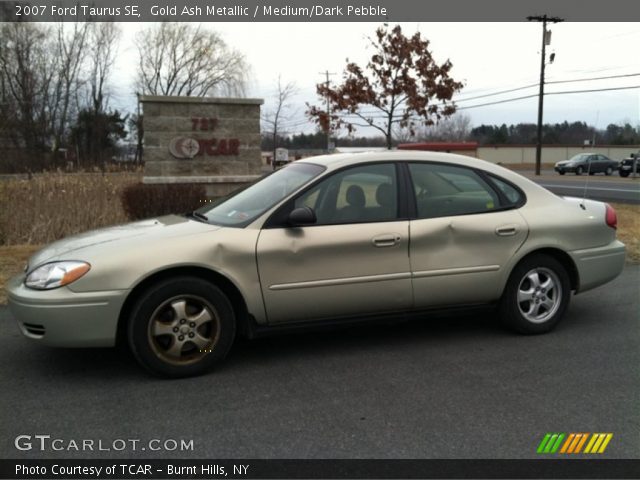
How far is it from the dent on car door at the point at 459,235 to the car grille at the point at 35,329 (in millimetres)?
2602

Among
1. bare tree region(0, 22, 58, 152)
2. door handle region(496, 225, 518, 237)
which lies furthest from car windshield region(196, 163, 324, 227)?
bare tree region(0, 22, 58, 152)

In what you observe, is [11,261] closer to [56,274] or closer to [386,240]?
[56,274]

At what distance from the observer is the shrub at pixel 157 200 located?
9.50m

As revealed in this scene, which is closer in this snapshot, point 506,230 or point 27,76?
point 506,230

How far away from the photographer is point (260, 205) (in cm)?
431

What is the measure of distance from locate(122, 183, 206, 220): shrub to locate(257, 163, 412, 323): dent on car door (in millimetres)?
5807

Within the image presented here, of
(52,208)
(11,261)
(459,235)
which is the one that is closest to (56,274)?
(459,235)

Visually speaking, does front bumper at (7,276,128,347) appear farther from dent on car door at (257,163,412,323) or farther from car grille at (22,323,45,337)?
dent on car door at (257,163,412,323)

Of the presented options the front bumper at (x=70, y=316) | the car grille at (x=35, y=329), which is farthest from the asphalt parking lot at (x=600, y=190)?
the car grille at (x=35, y=329)

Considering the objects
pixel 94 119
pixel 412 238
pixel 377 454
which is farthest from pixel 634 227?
pixel 94 119

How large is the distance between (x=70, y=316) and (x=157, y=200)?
618 cm

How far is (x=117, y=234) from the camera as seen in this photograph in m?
4.10

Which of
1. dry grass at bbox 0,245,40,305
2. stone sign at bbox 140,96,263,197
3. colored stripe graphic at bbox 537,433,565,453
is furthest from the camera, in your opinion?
stone sign at bbox 140,96,263,197

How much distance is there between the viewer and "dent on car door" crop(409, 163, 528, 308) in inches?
173
